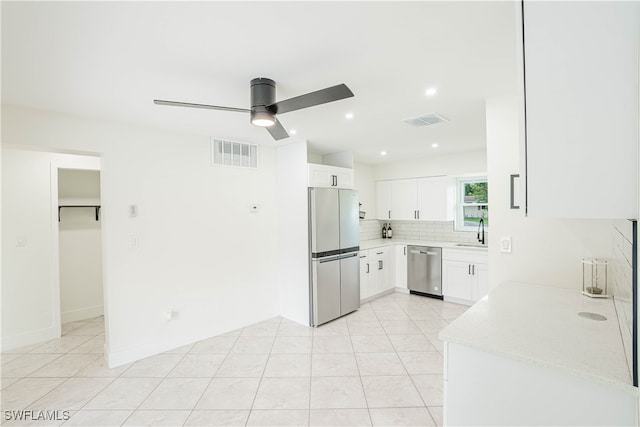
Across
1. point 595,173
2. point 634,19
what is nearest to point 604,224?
point 595,173

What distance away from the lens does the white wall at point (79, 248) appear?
3.99 metres

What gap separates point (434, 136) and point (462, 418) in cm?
310

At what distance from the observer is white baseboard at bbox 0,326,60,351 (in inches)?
127

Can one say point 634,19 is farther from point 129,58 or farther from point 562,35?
point 129,58

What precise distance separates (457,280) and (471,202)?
4.64 feet

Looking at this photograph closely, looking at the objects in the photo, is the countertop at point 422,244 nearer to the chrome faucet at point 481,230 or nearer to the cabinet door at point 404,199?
the chrome faucet at point 481,230

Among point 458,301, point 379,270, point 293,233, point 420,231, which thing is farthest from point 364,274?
point 420,231

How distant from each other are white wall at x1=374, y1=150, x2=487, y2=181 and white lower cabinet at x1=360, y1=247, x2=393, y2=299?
1.48m

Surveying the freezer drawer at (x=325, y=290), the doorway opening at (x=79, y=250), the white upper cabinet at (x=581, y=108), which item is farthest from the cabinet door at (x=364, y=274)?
the doorway opening at (x=79, y=250)

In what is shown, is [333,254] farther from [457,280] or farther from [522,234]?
[522,234]

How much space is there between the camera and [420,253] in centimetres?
487

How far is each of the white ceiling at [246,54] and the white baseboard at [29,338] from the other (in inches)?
104

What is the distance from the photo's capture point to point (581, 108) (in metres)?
1.04

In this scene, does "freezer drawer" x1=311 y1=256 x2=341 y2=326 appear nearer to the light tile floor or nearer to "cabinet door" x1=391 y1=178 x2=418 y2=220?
the light tile floor
